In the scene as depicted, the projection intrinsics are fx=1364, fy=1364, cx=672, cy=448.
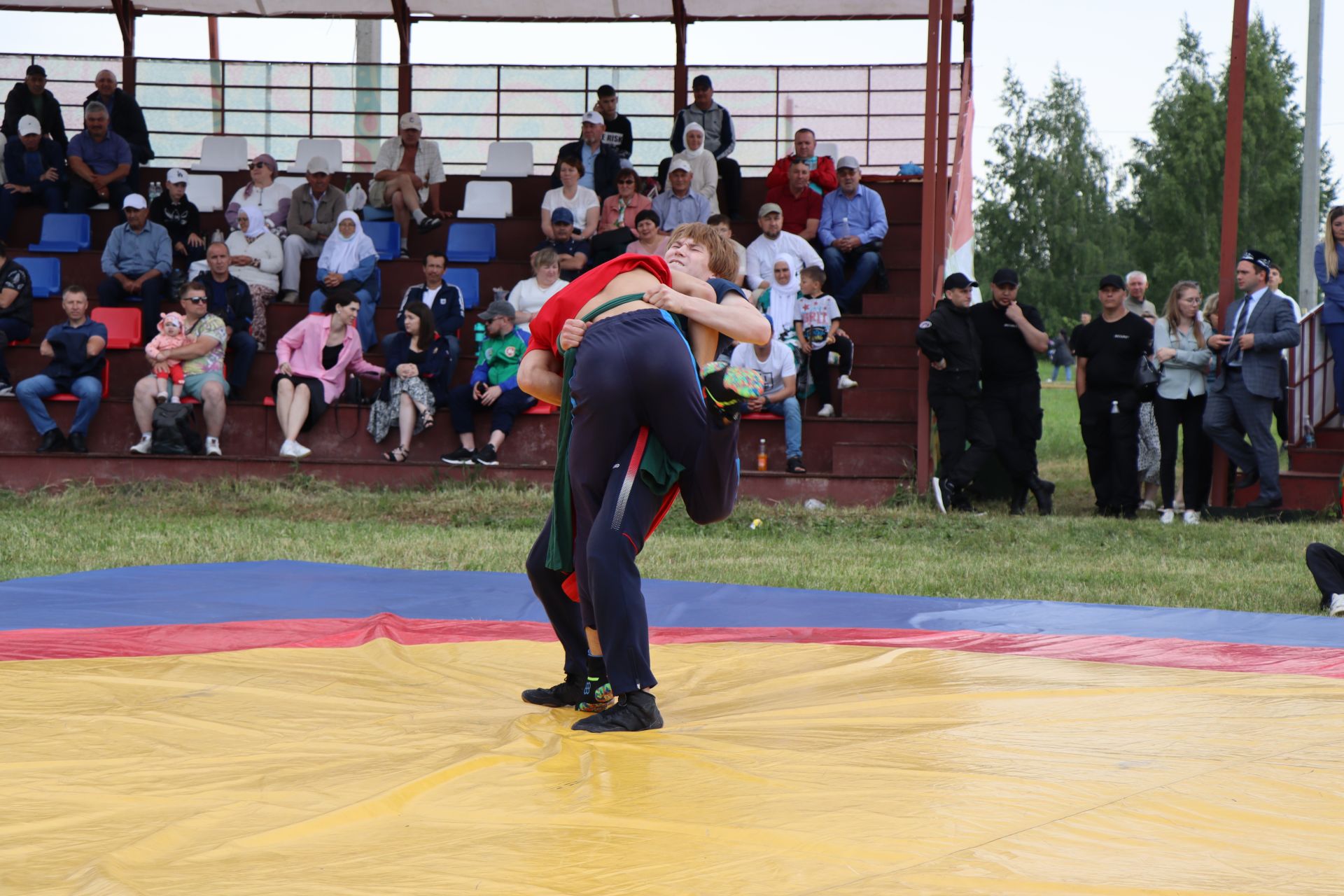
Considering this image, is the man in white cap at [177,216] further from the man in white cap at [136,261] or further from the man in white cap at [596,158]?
the man in white cap at [596,158]

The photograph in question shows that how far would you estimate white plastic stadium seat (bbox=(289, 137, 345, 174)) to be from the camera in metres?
14.9

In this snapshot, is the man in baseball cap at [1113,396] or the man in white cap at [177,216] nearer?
the man in baseball cap at [1113,396]

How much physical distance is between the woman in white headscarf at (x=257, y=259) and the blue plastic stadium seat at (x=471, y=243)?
1.66 m

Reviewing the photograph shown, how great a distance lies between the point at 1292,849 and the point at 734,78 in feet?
42.9

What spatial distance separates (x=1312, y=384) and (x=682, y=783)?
29.9ft

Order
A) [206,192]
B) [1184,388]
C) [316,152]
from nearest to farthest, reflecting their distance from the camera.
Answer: [1184,388]
[206,192]
[316,152]

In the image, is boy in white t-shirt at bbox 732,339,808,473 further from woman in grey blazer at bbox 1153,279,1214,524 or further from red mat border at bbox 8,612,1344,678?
red mat border at bbox 8,612,1344,678

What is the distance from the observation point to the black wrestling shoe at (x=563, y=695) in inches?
150

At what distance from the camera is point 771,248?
11.3 metres

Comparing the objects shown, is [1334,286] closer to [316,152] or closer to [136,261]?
[136,261]

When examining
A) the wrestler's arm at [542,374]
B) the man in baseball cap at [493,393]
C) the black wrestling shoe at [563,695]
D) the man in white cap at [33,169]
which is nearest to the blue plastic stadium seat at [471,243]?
the man in baseball cap at [493,393]

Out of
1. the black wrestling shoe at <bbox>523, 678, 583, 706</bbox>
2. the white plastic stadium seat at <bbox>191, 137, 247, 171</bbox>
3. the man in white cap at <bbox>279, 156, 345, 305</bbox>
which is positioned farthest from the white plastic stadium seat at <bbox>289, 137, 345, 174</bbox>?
the black wrestling shoe at <bbox>523, 678, 583, 706</bbox>

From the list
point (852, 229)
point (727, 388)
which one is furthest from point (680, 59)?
point (727, 388)

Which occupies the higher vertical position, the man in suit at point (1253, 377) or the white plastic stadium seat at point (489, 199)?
the white plastic stadium seat at point (489, 199)
